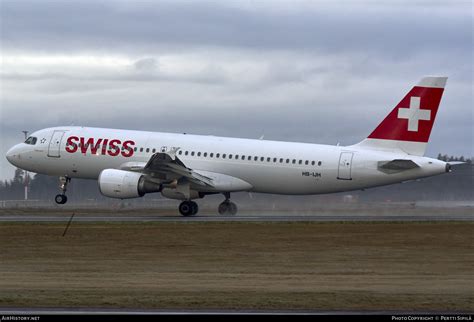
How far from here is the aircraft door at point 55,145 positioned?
57.0m

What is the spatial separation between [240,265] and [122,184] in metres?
21.4

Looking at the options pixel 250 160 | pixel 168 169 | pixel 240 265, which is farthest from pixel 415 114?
pixel 240 265

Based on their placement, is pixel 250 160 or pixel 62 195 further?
pixel 62 195

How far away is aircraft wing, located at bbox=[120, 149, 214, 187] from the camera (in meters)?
51.8

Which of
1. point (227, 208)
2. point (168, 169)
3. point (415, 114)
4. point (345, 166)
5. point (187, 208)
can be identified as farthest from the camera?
point (227, 208)

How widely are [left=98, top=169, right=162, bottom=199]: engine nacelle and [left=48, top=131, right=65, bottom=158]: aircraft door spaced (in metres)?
5.34

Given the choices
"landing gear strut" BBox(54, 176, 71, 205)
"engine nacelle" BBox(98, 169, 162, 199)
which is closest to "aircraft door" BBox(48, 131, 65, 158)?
"landing gear strut" BBox(54, 176, 71, 205)

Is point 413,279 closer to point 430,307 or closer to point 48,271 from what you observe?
point 430,307

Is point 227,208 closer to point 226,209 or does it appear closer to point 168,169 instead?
point 226,209

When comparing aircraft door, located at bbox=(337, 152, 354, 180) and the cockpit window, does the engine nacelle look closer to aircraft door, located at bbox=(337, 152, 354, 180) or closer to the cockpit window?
the cockpit window

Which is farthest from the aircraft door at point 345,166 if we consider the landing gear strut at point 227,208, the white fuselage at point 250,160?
the landing gear strut at point 227,208

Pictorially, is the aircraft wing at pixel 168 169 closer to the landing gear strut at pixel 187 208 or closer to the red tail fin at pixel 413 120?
the landing gear strut at pixel 187 208

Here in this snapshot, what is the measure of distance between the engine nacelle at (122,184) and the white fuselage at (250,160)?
3015mm

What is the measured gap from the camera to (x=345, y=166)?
174ft
